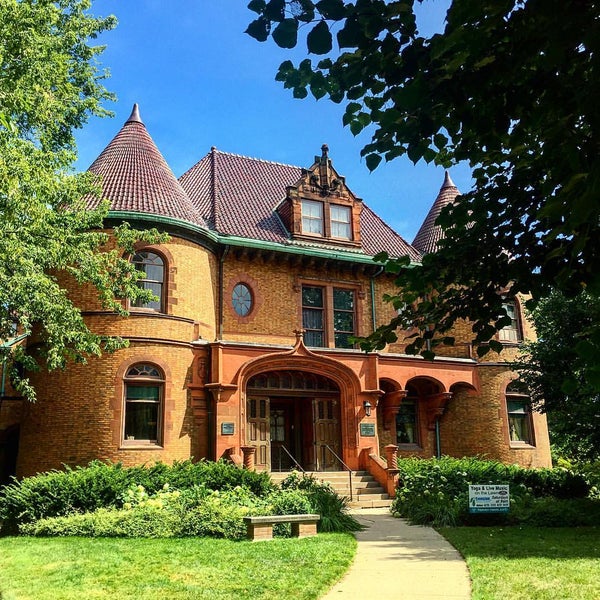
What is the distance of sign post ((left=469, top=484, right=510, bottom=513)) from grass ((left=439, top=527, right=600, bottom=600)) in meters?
0.45

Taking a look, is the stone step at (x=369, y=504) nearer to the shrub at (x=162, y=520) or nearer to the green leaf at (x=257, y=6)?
the shrub at (x=162, y=520)

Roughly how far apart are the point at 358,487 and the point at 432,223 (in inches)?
530

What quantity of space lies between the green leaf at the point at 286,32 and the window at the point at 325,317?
1770 cm

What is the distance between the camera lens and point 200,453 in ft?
59.0

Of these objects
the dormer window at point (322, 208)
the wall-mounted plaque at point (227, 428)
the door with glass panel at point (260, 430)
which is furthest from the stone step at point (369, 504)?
the dormer window at point (322, 208)

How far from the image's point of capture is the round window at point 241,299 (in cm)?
2027

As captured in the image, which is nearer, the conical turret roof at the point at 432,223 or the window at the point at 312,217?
the window at the point at 312,217

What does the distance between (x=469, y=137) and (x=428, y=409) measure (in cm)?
1917

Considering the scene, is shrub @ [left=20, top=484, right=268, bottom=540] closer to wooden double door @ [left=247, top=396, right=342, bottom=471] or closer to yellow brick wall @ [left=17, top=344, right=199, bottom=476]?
yellow brick wall @ [left=17, top=344, right=199, bottom=476]

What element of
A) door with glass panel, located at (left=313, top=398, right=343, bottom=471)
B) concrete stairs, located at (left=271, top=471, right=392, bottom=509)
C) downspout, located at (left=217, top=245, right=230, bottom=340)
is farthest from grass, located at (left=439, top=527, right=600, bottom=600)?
downspout, located at (left=217, top=245, right=230, bottom=340)

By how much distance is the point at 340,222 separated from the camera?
23016 millimetres

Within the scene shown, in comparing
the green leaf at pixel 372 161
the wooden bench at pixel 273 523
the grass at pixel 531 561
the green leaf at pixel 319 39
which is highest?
the green leaf at pixel 319 39

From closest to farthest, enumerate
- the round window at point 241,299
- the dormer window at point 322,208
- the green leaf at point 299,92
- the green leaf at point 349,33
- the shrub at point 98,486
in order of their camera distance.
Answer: the green leaf at point 349,33 < the green leaf at point 299,92 < the shrub at point 98,486 < the round window at point 241,299 < the dormer window at point 322,208

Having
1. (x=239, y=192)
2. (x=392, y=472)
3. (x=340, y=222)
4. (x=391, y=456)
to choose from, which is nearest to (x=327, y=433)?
(x=391, y=456)
